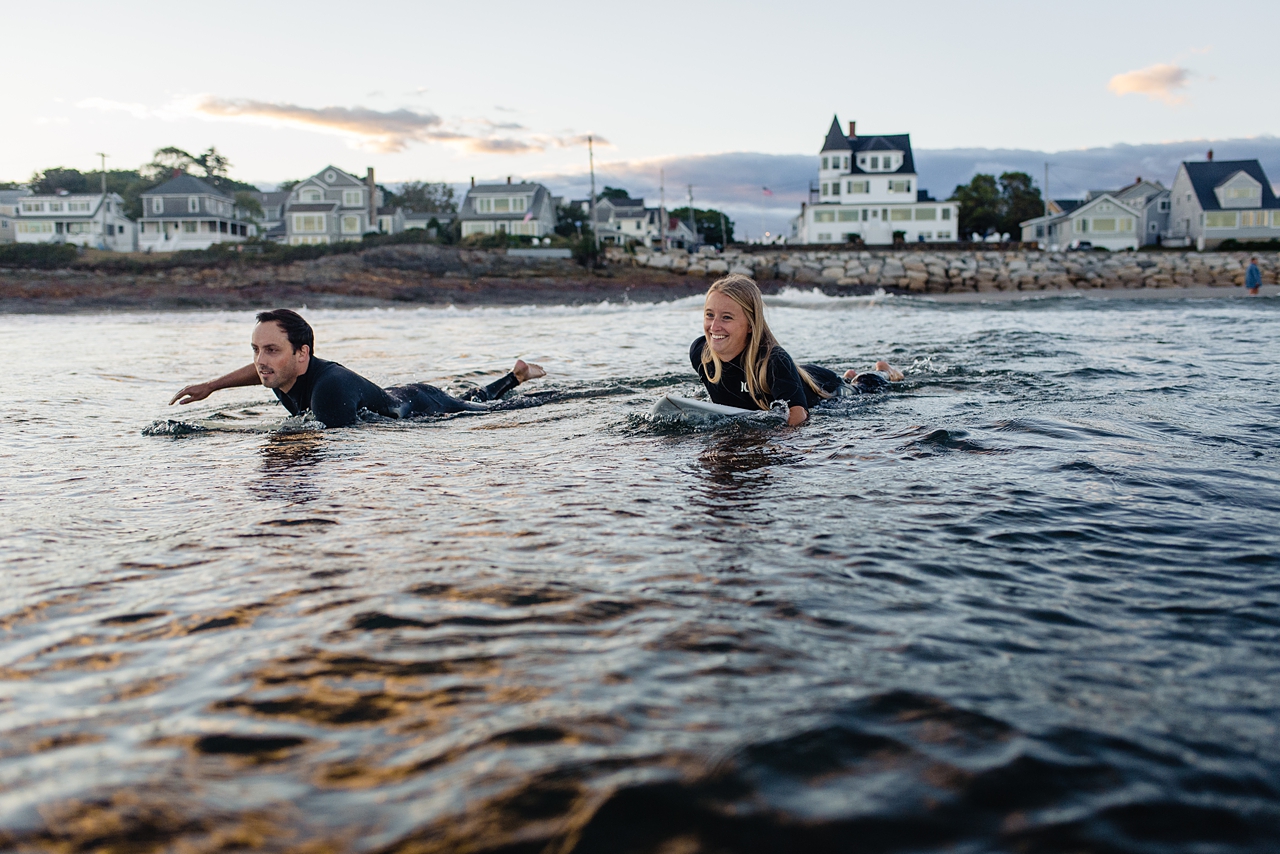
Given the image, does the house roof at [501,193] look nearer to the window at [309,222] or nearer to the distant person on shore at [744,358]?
the window at [309,222]

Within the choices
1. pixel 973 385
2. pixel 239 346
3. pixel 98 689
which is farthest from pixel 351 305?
pixel 98 689

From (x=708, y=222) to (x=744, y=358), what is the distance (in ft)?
487

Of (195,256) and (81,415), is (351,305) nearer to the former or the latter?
(195,256)

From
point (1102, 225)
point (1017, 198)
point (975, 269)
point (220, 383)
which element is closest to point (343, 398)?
point (220, 383)

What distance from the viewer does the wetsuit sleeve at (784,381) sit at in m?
7.84

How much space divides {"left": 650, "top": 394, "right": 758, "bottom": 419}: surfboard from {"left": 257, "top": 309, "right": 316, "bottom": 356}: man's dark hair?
10.4ft

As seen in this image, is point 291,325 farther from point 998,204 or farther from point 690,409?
point 998,204

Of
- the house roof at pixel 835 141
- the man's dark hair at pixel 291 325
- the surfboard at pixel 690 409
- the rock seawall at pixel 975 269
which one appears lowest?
the surfboard at pixel 690 409

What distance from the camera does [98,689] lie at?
2.67 meters

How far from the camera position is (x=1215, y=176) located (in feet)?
258

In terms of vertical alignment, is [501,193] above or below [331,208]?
above

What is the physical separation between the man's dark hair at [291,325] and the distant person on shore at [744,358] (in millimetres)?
3509

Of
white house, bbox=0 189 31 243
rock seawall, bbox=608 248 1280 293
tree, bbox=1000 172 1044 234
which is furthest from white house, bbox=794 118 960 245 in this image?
white house, bbox=0 189 31 243

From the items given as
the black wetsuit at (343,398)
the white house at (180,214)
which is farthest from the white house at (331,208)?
the black wetsuit at (343,398)
